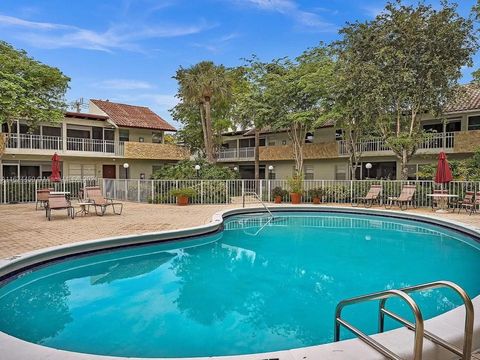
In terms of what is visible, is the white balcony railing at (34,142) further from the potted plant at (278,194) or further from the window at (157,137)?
the potted plant at (278,194)

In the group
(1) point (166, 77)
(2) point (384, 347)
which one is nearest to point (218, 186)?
(1) point (166, 77)

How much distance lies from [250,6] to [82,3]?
23.6ft

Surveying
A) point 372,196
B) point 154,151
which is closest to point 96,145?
point 154,151

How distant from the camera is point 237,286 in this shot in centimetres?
661

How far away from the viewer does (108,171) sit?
2898cm

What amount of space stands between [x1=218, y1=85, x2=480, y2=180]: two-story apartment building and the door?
1043 cm

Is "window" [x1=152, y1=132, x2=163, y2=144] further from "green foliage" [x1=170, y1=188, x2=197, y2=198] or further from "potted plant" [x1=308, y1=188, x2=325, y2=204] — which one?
"potted plant" [x1=308, y1=188, x2=325, y2=204]

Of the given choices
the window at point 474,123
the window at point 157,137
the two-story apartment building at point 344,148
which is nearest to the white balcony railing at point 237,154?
the two-story apartment building at point 344,148

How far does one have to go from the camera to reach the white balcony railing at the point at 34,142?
2264cm

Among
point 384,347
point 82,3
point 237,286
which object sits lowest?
point 237,286

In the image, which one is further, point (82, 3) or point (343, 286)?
point (82, 3)

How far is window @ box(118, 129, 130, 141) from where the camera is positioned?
28967 mm

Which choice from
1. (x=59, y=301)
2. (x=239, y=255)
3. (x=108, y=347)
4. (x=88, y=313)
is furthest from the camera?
(x=239, y=255)

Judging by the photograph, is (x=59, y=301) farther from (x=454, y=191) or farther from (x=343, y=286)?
(x=454, y=191)
